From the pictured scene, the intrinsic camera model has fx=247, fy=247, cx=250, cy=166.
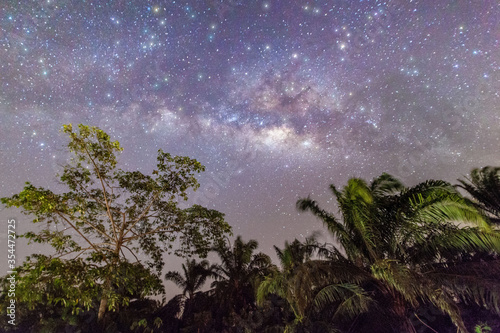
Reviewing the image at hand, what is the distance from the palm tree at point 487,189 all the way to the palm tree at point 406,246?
18.1 ft

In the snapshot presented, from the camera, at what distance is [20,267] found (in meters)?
6.50

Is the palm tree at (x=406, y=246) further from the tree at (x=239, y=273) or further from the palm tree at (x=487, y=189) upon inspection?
the tree at (x=239, y=273)

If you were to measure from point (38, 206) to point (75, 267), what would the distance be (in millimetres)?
2362

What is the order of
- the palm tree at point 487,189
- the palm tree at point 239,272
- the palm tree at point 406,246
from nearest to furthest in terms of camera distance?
1. the palm tree at point 406,246
2. the palm tree at point 487,189
3. the palm tree at point 239,272

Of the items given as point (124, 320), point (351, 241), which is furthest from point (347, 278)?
point (124, 320)

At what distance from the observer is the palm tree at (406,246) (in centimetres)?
697

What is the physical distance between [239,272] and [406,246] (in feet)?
38.0

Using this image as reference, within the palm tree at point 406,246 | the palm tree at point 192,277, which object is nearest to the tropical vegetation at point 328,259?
the palm tree at point 406,246

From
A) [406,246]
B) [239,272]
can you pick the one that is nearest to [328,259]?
[406,246]

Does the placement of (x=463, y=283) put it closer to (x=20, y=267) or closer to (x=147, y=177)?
(x=147, y=177)

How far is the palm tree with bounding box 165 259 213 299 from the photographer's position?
60.4ft

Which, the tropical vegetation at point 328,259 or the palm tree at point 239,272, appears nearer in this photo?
the tropical vegetation at point 328,259

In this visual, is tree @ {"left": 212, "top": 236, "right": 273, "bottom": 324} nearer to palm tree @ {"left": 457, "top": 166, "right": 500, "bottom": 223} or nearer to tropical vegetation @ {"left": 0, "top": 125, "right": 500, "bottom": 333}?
tropical vegetation @ {"left": 0, "top": 125, "right": 500, "bottom": 333}

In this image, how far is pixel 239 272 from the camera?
1738 cm
